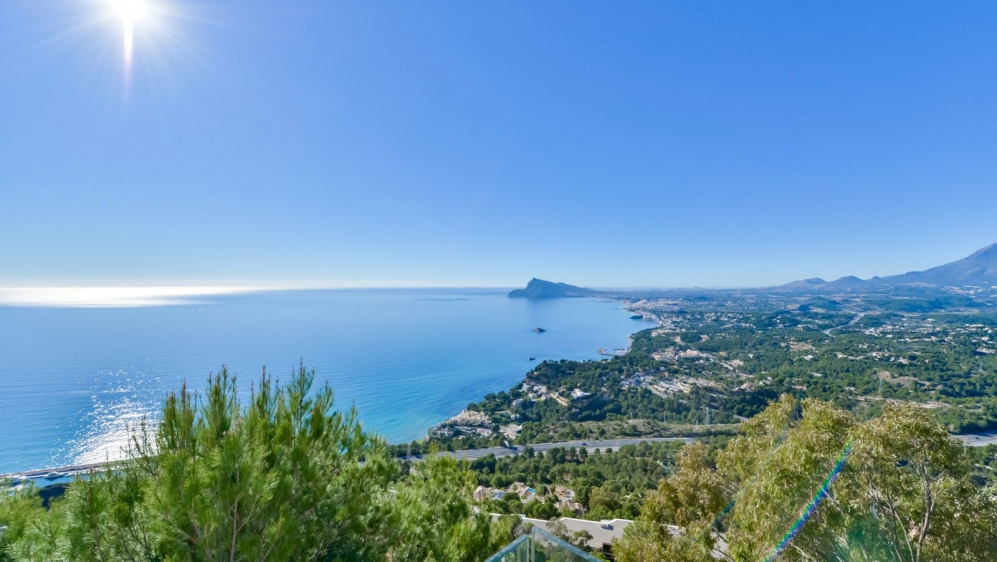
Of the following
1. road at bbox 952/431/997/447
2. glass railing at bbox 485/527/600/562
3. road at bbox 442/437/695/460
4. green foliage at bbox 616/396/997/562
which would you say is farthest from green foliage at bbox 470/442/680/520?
road at bbox 952/431/997/447

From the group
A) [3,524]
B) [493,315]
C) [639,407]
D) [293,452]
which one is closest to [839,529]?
[293,452]

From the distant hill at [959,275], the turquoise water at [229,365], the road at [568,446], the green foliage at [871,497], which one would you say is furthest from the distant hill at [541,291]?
the green foliage at [871,497]

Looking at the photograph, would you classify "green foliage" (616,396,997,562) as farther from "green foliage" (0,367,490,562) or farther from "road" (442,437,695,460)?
"road" (442,437,695,460)

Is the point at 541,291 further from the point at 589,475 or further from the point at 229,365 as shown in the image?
the point at 589,475

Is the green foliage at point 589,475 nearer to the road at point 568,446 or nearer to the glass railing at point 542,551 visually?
the road at point 568,446

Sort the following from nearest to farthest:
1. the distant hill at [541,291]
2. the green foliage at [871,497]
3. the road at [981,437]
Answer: the green foliage at [871,497] → the road at [981,437] → the distant hill at [541,291]

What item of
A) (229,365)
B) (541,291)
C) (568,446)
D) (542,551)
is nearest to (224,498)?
(542,551)
